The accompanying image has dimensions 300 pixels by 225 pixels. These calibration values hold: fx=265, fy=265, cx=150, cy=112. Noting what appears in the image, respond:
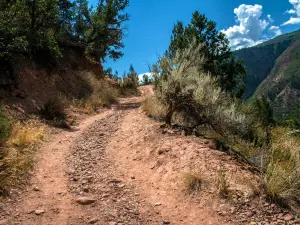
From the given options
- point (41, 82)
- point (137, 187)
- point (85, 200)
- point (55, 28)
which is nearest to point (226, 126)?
point (137, 187)

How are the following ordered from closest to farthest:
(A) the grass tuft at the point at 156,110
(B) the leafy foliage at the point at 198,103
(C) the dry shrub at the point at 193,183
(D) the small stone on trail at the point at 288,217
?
(D) the small stone on trail at the point at 288,217, (C) the dry shrub at the point at 193,183, (B) the leafy foliage at the point at 198,103, (A) the grass tuft at the point at 156,110

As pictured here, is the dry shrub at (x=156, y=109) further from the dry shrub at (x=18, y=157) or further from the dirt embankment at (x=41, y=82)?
the dirt embankment at (x=41, y=82)

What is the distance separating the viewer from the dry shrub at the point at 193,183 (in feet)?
14.7

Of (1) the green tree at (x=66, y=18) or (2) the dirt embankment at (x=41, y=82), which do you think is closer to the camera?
(2) the dirt embankment at (x=41, y=82)

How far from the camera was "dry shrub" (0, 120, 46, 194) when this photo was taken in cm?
436

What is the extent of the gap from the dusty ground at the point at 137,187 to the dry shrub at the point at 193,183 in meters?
0.08

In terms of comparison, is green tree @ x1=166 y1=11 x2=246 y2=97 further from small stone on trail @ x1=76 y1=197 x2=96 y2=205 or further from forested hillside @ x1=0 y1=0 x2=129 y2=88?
small stone on trail @ x1=76 y1=197 x2=96 y2=205

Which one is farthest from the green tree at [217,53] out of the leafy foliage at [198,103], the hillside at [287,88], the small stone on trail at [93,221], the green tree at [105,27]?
the hillside at [287,88]

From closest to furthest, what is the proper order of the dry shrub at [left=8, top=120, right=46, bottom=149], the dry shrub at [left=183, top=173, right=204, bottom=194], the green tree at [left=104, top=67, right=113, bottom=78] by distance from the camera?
the dry shrub at [left=183, top=173, right=204, bottom=194] < the dry shrub at [left=8, top=120, right=46, bottom=149] < the green tree at [left=104, top=67, right=113, bottom=78]

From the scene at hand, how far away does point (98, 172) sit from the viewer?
549 cm

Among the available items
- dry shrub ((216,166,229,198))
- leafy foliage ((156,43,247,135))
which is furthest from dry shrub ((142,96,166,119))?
dry shrub ((216,166,229,198))

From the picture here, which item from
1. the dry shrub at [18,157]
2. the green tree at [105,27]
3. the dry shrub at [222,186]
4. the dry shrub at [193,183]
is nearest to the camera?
the dry shrub at [222,186]

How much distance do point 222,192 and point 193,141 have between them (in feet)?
6.68

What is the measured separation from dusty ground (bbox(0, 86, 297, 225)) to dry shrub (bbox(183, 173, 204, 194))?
0.25 ft
